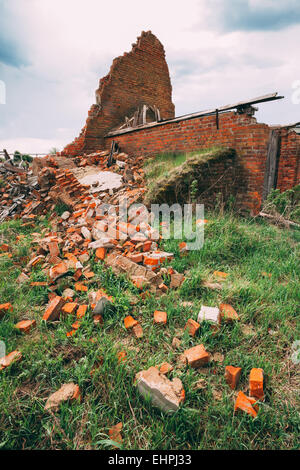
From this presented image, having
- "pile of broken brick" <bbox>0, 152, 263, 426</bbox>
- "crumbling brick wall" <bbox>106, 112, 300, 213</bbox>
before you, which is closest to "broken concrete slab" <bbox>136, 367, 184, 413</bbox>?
"pile of broken brick" <bbox>0, 152, 263, 426</bbox>

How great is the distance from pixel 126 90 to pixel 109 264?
8192mm

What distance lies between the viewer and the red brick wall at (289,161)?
809cm

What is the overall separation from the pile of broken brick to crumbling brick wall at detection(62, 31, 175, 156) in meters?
3.37

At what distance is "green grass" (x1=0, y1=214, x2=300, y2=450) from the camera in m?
1.37

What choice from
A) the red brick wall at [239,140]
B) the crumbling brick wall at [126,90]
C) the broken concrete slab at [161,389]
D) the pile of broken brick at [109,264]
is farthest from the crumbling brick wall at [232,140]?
the broken concrete slab at [161,389]

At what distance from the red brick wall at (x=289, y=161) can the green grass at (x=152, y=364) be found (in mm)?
6654

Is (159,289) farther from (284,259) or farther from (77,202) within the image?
(77,202)

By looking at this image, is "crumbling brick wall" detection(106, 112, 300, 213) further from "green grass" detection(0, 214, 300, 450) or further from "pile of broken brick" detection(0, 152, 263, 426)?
"green grass" detection(0, 214, 300, 450)

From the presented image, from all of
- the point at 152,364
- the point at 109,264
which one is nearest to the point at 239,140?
the point at 109,264

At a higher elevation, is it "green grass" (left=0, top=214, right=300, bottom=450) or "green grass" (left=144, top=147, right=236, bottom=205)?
"green grass" (left=144, top=147, right=236, bottom=205)

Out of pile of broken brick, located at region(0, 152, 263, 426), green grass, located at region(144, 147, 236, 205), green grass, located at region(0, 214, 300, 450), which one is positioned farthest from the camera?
green grass, located at region(144, 147, 236, 205)

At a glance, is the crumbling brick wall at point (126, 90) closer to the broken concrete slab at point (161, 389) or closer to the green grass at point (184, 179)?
the green grass at point (184, 179)

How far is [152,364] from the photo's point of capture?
1.71m
